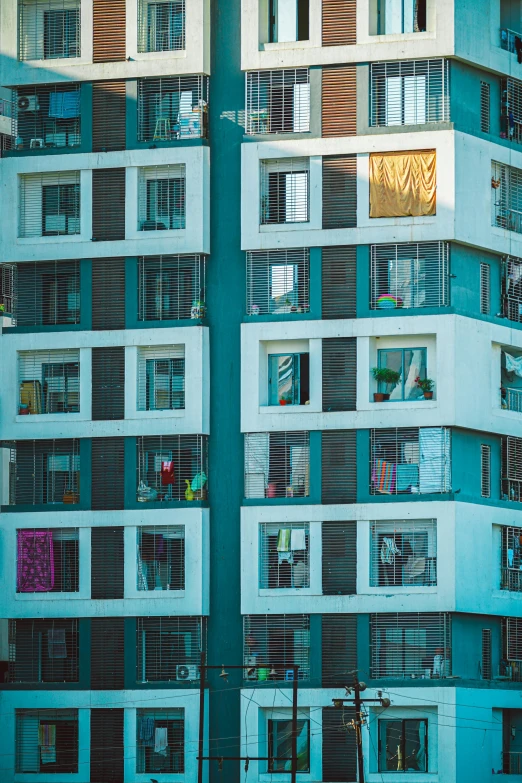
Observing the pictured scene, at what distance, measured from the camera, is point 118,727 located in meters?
63.5

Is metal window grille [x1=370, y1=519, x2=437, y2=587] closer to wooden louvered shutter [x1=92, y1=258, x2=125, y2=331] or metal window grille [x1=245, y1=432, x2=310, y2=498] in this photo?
metal window grille [x1=245, y1=432, x2=310, y2=498]

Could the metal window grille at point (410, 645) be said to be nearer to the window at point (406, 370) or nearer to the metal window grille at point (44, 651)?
the window at point (406, 370)

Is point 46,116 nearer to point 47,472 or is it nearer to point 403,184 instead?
point 47,472

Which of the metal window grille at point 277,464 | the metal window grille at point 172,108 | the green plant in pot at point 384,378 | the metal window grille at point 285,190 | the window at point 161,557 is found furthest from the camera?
the metal window grille at point 172,108

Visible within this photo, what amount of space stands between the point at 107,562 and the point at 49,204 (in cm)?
1238

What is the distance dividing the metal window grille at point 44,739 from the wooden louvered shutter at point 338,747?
832cm

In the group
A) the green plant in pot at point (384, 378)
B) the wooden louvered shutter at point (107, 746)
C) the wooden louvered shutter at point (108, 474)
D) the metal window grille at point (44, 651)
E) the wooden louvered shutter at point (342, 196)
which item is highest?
the wooden louvered shutter at point (342, 196)

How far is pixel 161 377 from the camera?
2569 inches

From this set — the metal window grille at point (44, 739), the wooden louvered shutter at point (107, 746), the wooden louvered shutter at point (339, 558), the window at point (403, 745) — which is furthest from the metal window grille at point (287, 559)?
the metal window grille at point (44, 739)

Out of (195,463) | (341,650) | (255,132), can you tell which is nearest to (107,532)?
(195,463)

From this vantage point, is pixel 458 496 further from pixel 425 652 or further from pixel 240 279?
pixel 240 279

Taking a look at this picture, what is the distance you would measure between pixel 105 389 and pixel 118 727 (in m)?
11.0

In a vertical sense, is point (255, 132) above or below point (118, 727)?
above

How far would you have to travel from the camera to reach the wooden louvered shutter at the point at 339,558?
2466 inches
